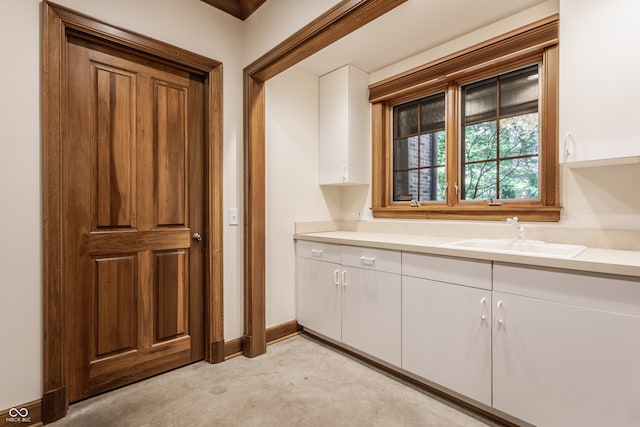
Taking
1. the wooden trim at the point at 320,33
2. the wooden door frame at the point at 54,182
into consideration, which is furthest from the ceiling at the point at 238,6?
the wooden door frame at the point at 54,182

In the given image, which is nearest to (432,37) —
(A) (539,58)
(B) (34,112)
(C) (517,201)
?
(A) (539,58)

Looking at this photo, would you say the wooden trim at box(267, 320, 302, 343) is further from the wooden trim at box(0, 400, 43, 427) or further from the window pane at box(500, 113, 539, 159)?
the window pane at box(500, 113, 539, 159)

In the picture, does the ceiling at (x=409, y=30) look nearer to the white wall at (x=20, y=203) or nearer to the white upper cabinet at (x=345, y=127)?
the white upper cabinet at (x=345, y=127)

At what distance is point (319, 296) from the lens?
2.69 meters

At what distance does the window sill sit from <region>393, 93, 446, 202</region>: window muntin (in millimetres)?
165

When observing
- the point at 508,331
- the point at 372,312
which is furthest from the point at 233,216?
the point at 508,331

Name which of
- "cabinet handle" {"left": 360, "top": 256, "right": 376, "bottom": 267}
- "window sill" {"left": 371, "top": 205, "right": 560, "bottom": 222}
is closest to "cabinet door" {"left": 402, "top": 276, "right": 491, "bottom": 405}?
"cabinet handle" {"left": 360, "top": 256, "right": 376, "bottom": 267}

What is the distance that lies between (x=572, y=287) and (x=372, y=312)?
47.0 inches

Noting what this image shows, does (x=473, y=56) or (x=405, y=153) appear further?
(x=405, y=153)

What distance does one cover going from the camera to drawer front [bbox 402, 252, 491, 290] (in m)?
1.69

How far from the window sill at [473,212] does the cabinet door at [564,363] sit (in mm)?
812

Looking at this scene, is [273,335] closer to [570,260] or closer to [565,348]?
[565,348]

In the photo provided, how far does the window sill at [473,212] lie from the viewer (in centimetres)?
206

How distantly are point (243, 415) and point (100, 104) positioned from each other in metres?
2.04
